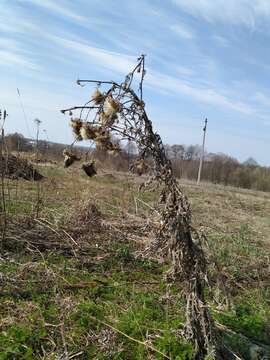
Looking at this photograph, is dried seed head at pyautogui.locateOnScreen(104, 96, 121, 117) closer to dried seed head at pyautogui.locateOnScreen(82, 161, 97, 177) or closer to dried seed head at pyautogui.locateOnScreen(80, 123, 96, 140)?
dried seed head at pyautogui.locateOnScreen(80, 123, 96, 140)

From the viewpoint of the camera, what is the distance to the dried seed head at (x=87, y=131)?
2512 millimetres

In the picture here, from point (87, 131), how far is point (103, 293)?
1.93 meters

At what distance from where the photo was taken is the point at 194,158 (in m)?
46.8

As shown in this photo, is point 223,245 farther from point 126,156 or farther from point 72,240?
point 126,156

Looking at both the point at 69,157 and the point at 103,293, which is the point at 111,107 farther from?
the point at 103,293

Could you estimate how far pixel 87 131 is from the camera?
252 centimetres

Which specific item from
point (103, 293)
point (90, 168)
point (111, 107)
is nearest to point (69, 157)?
point (90, 168)

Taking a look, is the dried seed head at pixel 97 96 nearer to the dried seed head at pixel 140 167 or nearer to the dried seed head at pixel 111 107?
the dried seed head at pixel 111 107

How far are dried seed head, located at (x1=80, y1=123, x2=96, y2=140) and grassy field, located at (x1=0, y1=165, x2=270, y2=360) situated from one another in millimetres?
604

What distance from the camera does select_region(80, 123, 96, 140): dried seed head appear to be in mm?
2512

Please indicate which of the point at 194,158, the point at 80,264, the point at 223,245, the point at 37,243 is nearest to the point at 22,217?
the point at 37,243

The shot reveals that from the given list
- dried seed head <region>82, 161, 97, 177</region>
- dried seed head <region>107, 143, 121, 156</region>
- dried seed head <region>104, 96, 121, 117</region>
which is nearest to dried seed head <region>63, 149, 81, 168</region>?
dried seed head <region>82, 161, 97, 177</region>

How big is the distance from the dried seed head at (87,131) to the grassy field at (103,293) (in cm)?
60

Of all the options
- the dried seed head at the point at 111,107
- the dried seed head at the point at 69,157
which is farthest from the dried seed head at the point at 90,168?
the dried seed head at the point at 111,107
